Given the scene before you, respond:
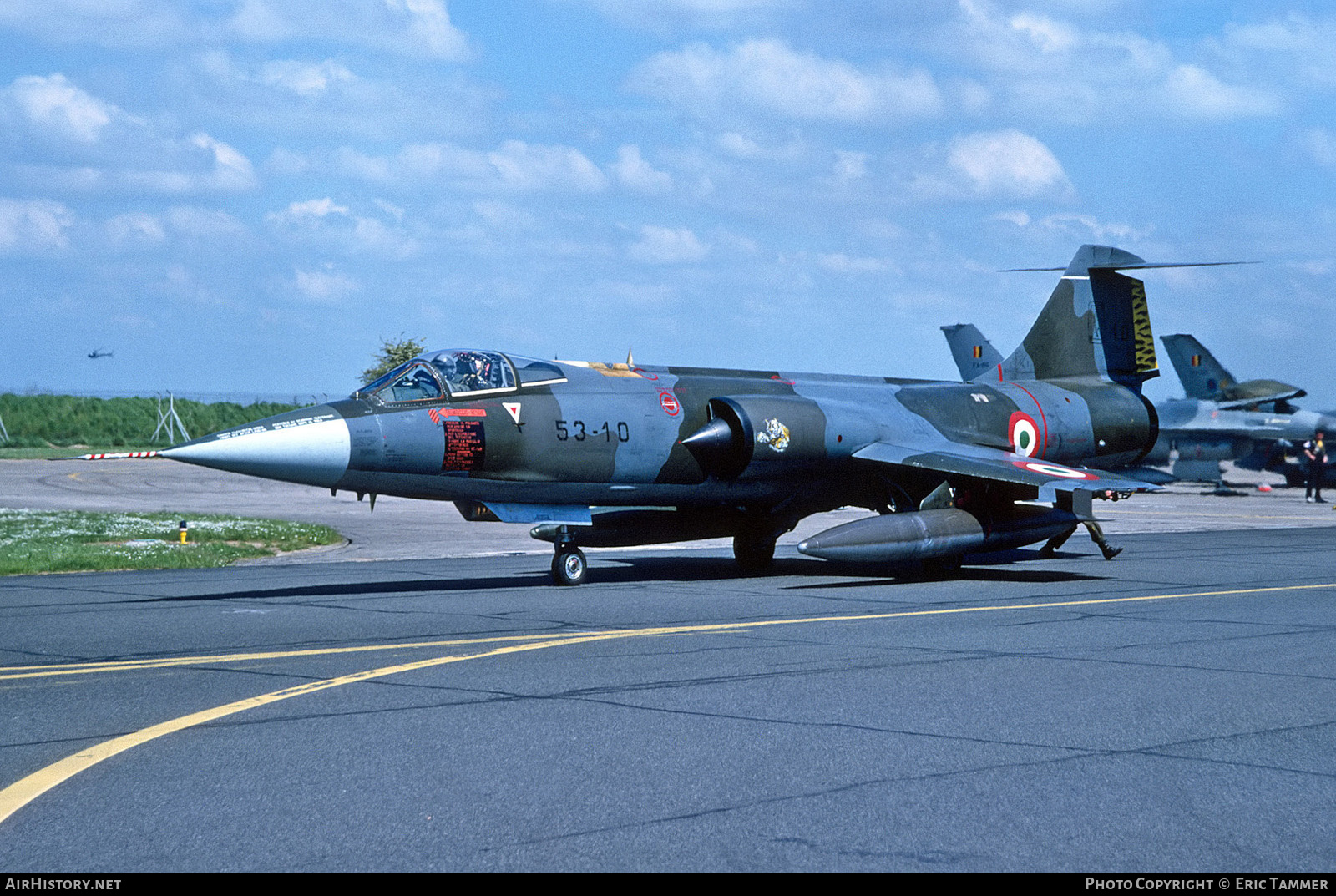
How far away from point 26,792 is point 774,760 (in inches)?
142

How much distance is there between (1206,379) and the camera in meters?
48.4

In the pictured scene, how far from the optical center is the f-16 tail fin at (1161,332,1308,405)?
45875mm

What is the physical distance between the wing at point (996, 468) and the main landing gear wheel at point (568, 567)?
4262mm

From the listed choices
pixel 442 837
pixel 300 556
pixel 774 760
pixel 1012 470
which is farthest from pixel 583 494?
pixel 442 837

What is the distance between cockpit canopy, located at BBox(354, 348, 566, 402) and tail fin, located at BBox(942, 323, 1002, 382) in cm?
3167

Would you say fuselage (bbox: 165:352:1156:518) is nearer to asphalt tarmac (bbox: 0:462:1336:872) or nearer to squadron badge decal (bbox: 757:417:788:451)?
squadron badge decal (bbox: 757:417:788:451)

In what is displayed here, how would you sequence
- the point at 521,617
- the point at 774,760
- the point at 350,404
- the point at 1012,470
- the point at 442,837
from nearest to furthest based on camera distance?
the point at 442,837 < the point at 774,760 < the point at 521,617 < the point at 350,404 < the point at 1012,470

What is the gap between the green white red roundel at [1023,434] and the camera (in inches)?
848

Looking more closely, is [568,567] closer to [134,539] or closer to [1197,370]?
[134,539]

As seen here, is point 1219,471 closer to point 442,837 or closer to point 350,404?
point 350,404

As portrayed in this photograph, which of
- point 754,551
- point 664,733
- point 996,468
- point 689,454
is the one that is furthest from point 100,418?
point 664,733

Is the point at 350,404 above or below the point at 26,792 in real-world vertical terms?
above

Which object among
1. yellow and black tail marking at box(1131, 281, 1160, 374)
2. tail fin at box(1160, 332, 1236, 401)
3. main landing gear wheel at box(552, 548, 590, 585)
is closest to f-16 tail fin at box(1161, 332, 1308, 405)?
tail fin at box(1160, 332, 1236, 401)
